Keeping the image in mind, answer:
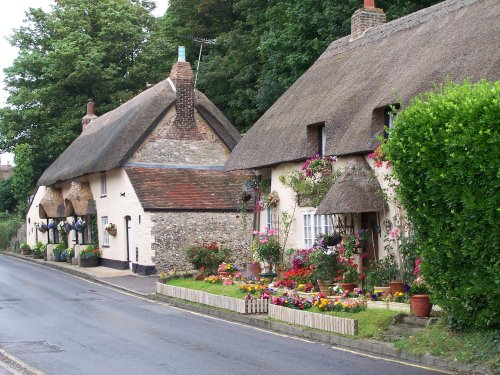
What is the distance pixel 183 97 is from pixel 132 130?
9.44 feet

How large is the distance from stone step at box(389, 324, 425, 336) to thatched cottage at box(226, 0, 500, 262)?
4.18 metres

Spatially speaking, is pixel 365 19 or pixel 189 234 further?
pixel 189 234

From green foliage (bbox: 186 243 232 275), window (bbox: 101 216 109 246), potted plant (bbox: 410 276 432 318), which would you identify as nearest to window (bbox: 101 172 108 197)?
window (bbox: 101 216 109 246)

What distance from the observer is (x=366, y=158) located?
61.2 feet

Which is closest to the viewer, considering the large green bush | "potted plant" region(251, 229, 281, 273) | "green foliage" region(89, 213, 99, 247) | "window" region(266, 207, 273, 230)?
the large green bush

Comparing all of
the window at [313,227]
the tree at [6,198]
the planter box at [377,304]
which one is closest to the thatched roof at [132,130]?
the window at [313,227]

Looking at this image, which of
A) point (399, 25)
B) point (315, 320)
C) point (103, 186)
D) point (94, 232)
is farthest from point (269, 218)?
point (94, 232)

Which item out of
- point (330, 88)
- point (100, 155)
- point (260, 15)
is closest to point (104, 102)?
point (260, 15)

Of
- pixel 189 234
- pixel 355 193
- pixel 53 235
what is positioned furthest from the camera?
pixel 53 235

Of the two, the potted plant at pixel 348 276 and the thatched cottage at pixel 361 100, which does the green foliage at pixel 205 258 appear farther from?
the potted plant at pixel 348 276

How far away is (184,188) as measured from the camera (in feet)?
99.2

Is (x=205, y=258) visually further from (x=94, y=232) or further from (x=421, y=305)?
(x=421, y=305)

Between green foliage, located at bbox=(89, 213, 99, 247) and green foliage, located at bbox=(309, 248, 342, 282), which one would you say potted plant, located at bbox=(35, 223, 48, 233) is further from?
green foliage, located at bbox=(309, 248, 342, 282)

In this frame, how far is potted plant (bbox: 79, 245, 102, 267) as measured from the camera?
110 feet
